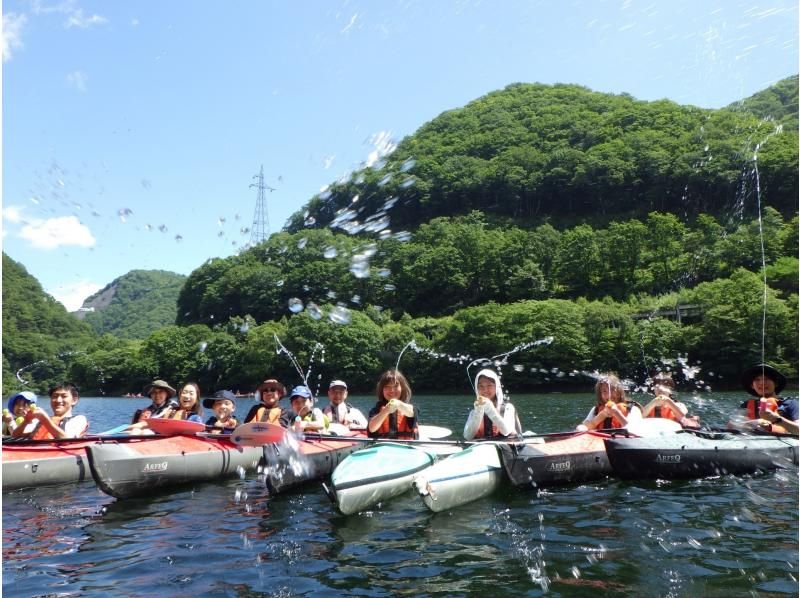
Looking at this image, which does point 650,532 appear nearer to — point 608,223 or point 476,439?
point 476,439

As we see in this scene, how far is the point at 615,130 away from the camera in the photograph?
316 feet

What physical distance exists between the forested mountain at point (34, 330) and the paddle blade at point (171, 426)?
75322mm

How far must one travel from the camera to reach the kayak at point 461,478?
805cm

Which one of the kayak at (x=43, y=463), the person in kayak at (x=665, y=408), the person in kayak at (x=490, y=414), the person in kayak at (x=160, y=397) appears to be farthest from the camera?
the person in kayak at (x=160, y=397)

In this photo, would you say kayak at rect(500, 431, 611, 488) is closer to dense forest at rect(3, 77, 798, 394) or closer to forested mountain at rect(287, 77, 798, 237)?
dense forest at rect(3, 77, 798, 394)

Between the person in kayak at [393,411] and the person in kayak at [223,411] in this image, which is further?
the person in kayak at [223,411]

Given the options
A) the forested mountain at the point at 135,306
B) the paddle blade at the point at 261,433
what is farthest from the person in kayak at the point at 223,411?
the forested mountain at the point at 135,306

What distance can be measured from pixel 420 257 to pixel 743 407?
228 ft

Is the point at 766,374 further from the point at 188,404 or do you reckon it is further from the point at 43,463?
the point at 43,463

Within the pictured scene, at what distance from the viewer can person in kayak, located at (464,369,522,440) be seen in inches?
377

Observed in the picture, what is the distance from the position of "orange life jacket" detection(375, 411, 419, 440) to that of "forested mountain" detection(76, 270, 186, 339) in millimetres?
112496

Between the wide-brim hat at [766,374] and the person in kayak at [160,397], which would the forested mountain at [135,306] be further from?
the wide-brim hat at [766,374]

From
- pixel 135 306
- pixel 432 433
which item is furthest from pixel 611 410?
pixel 135 306

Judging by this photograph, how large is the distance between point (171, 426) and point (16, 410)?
138 inches
